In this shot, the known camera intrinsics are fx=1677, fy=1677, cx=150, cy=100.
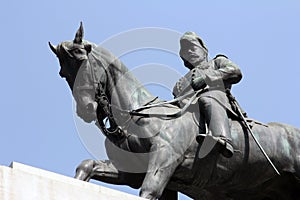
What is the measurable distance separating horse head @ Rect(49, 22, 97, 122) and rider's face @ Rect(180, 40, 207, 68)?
180cm

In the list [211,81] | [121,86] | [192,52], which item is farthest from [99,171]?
[192,52]

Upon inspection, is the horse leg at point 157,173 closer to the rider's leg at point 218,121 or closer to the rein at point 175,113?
the rein at point 175,113

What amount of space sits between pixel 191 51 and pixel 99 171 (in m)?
2.63

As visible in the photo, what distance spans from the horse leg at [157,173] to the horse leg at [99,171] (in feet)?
2.69

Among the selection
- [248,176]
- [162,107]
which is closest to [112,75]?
[162,107]

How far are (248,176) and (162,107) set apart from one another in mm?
1742

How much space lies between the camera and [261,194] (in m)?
26.4

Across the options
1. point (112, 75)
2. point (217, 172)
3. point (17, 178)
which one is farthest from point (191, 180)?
point (17, 178)

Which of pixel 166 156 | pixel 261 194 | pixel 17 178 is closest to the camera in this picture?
pixel 17 178

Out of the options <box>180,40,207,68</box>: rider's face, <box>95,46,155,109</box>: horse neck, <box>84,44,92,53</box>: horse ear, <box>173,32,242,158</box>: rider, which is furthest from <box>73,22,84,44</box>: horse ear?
<box>180,40,207,68</box>: rider's face

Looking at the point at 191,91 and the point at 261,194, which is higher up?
the point at 191,91

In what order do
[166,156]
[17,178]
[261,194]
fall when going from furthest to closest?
[261,194], [166,156], [17,178]

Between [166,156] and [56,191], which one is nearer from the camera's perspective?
[56,191]

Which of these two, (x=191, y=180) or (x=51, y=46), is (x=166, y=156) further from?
(x=51, y=46)
